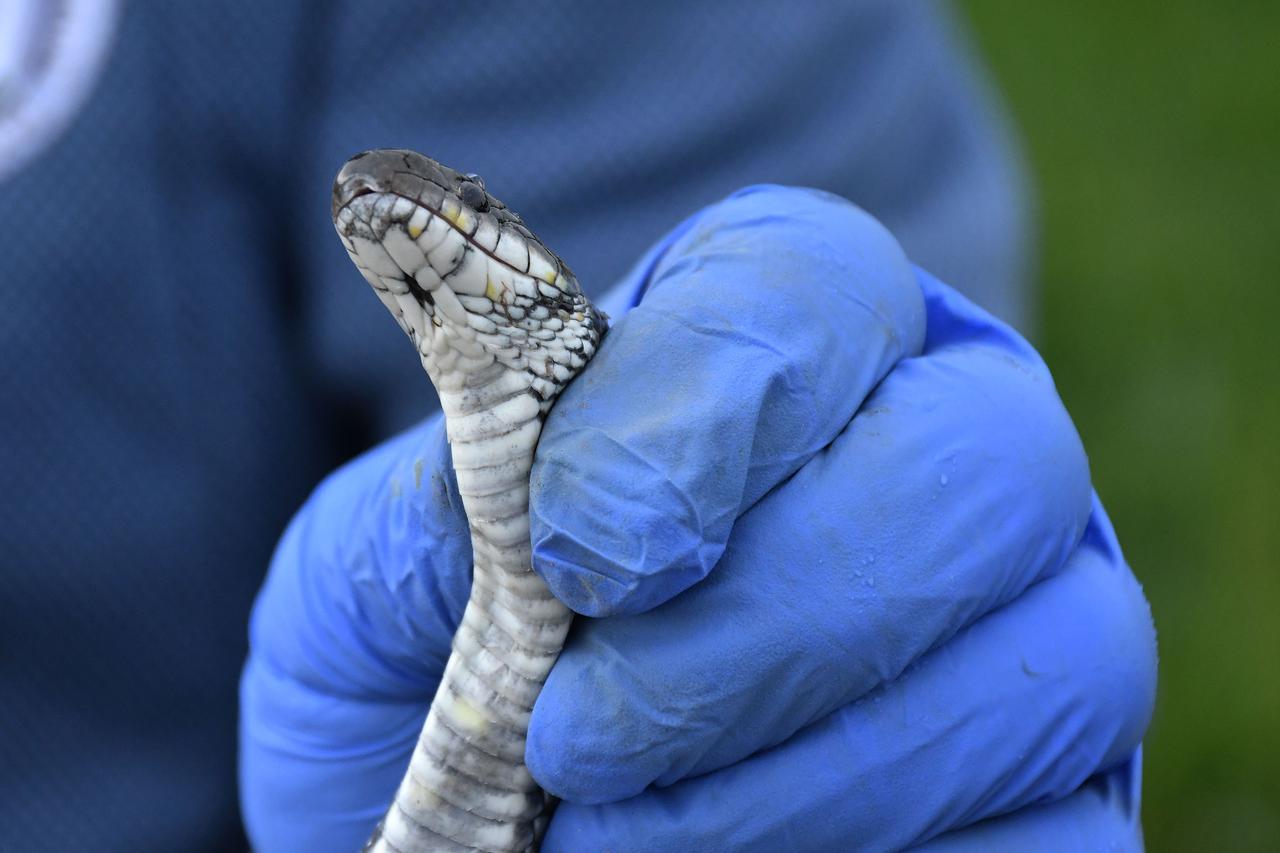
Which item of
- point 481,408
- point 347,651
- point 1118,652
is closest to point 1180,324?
point 1118,652

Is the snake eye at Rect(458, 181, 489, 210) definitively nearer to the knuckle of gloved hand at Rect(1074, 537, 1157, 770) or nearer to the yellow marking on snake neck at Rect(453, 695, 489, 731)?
the yellow marking on snake neck at Rect(453, 695, 489, 731)

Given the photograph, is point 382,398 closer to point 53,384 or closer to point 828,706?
point 53,384

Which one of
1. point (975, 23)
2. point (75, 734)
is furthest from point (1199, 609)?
point (975, 23)

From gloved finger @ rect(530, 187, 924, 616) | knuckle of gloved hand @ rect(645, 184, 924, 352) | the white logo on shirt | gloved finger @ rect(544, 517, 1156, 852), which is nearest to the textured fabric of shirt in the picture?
the white logo on shirt

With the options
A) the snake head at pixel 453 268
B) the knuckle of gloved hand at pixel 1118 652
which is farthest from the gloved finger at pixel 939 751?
the snake head at pixel 453 268

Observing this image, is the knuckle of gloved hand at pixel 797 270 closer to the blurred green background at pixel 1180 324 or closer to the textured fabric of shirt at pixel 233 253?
the textured fabric of shirt at pixel 233 253
